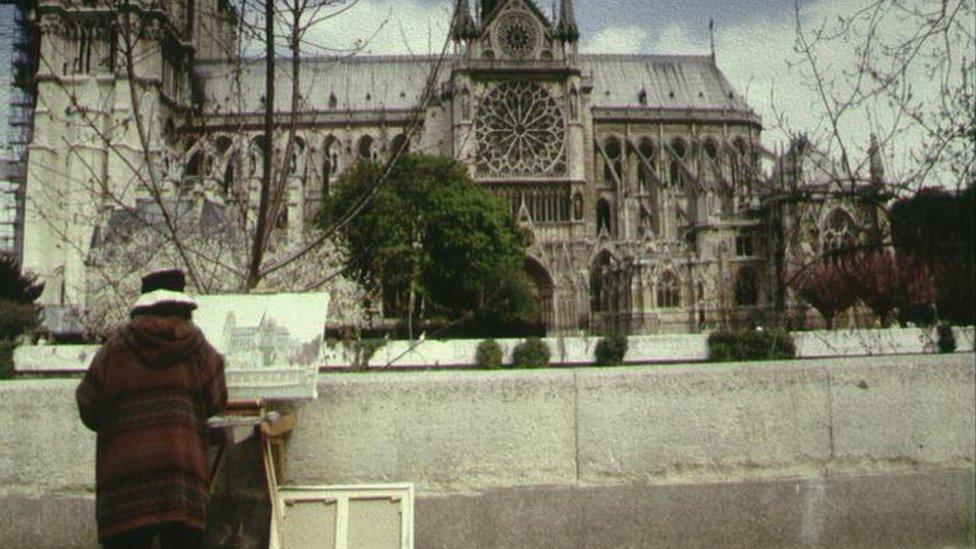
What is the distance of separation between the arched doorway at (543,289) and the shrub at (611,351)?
64.3ft

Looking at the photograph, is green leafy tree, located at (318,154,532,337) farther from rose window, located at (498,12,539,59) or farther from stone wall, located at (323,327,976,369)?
rose window, located at (498,12,539,59)

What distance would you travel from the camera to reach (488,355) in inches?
1043

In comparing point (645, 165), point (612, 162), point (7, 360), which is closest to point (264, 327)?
point (7, 360)

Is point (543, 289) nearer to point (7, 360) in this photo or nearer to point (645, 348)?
point (645, 348)

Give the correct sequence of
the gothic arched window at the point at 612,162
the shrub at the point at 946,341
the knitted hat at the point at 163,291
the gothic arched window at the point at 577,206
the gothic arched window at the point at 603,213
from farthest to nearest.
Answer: the gothic arched window at the point at 612,162, the gothic arched window at the point at 603,213, the gothic arched window at the point at 577,206, the shrub at the point at 946,341, the knitted hat at the point at 163,291

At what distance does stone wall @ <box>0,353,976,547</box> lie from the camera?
522cm

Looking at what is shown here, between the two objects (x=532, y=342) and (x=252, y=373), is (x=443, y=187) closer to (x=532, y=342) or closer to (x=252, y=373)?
(x=532, y=342)

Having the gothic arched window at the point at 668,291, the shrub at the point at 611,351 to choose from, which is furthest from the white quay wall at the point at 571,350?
the gothic arched window at the point at 668,291

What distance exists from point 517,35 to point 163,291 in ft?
173

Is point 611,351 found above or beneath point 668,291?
beneath

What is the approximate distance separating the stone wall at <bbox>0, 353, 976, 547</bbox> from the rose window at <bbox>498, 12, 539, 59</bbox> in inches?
1983

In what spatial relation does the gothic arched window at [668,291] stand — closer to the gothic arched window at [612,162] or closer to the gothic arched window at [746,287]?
the gothic arched window at [746,287]

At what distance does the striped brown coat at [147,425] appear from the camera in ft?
11.8

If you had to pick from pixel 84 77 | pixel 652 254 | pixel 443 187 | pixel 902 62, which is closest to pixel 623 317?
Answer: pixel 652 254
